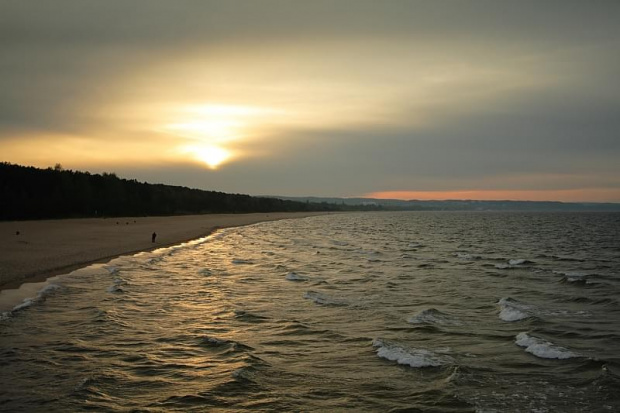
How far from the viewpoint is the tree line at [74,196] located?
82188 millimetres

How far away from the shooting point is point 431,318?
17.9 metres

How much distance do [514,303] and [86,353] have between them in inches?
640

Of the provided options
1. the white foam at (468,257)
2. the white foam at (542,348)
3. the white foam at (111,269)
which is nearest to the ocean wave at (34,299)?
the white foam at (111,269)

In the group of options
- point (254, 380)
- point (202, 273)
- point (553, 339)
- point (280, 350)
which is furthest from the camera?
point (202, 273)

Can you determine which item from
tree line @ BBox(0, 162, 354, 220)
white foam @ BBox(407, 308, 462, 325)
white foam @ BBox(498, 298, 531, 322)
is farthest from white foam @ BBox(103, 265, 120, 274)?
tree line @ BBox(0, 162, 354, 220)

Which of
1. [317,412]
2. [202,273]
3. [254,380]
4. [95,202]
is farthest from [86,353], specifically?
[95,202]

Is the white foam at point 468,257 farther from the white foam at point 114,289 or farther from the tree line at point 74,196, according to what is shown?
the tree line at point 74,196

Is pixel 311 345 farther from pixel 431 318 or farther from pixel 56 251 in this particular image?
pixel 56 251

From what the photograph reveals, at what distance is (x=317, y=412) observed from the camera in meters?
9.51

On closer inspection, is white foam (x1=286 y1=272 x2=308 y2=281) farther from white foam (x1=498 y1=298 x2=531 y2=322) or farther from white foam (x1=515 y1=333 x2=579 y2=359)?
white foam (x1=515 y1=333 x2=579 y2=359)

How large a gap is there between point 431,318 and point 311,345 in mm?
5556

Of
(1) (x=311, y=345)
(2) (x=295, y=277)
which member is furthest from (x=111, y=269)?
(1) (x=311, y=345)

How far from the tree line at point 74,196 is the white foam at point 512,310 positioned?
7622 centimetres

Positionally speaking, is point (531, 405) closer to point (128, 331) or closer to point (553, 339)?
point (553, 339)
